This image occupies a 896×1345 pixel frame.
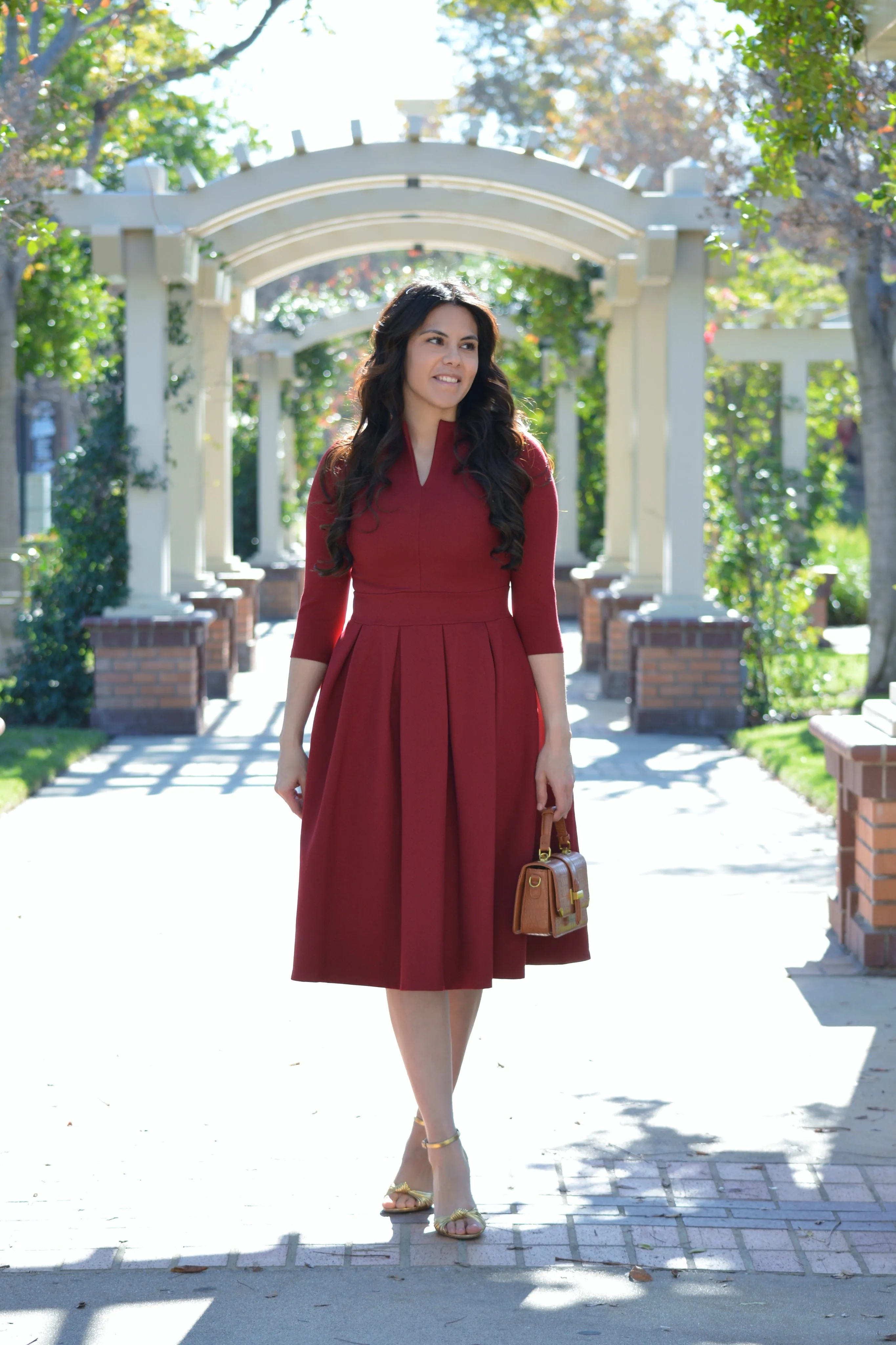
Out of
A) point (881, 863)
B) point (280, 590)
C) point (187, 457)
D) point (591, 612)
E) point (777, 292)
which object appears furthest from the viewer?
point (777, 292)

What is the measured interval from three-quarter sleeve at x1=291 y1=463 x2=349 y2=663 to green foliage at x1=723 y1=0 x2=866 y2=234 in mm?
2397

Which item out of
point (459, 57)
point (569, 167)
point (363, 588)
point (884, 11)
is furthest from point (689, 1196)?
point (459, 57)

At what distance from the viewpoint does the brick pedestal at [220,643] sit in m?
A: 11.5

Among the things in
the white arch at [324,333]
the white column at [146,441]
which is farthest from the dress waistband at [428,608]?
the white arch at [324,333]

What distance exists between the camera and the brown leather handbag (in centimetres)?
314

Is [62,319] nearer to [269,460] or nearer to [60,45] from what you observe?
[60,45]

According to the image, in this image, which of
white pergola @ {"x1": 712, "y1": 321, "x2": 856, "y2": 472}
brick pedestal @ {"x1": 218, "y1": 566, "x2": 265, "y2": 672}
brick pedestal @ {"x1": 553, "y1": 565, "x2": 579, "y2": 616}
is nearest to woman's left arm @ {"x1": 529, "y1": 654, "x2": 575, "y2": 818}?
brick pedestal @ {"x1": 218, "y1": 566, "x2": 265, "y2": 672}

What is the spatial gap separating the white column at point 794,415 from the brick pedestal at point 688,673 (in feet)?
21.1

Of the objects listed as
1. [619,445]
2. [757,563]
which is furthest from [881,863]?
[619,445]

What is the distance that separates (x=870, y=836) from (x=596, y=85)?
28763 millimetres

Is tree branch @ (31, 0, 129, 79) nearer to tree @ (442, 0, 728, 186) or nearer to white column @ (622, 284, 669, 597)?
white column @ (622, 284, 669, 597)

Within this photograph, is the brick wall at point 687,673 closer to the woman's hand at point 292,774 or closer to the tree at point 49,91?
the tree at point 49,91

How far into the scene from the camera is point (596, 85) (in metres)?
31.3

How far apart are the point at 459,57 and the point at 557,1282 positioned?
38.1 metres
